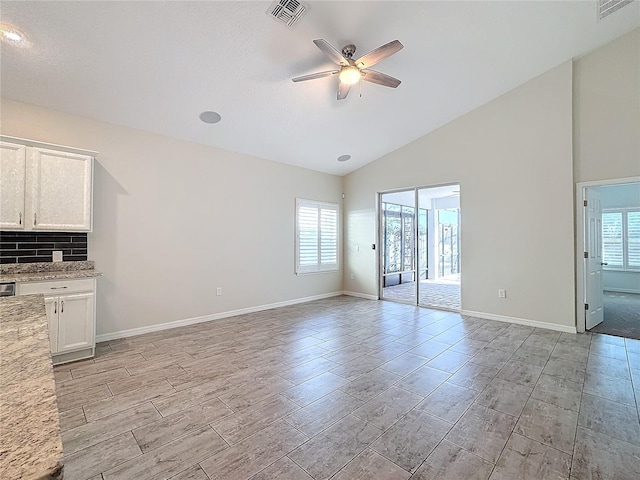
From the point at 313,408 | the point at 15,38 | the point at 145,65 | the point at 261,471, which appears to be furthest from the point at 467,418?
the point at 15,38

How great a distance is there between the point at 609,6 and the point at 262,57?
392 cm

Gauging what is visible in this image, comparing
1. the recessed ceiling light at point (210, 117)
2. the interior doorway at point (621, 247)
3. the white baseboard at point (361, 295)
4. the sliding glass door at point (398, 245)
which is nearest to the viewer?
the recessed ceiling light at point (210, 117)

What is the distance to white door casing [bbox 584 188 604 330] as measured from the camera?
425 cm

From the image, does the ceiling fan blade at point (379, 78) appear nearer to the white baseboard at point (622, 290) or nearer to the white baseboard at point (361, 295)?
the white baseboard at point (361, 295)

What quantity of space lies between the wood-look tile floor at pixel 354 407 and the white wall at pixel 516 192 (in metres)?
0.83

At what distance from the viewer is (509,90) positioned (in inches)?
185

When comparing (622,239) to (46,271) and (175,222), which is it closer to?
(175,222)

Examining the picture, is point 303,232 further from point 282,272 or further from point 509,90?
point 509,90

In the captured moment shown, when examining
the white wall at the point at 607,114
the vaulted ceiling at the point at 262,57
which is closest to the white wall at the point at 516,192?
the white wall at the point at 607,114

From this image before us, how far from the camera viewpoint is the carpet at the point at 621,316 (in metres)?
4.26

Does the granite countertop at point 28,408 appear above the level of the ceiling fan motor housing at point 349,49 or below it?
below

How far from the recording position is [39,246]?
3.53 m

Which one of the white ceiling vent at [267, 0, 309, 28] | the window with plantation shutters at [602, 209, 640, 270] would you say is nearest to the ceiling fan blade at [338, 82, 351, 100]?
the white ceiling vent at [267, 0, 309, 28]

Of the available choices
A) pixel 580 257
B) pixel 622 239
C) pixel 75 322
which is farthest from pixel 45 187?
pixel 622 239
